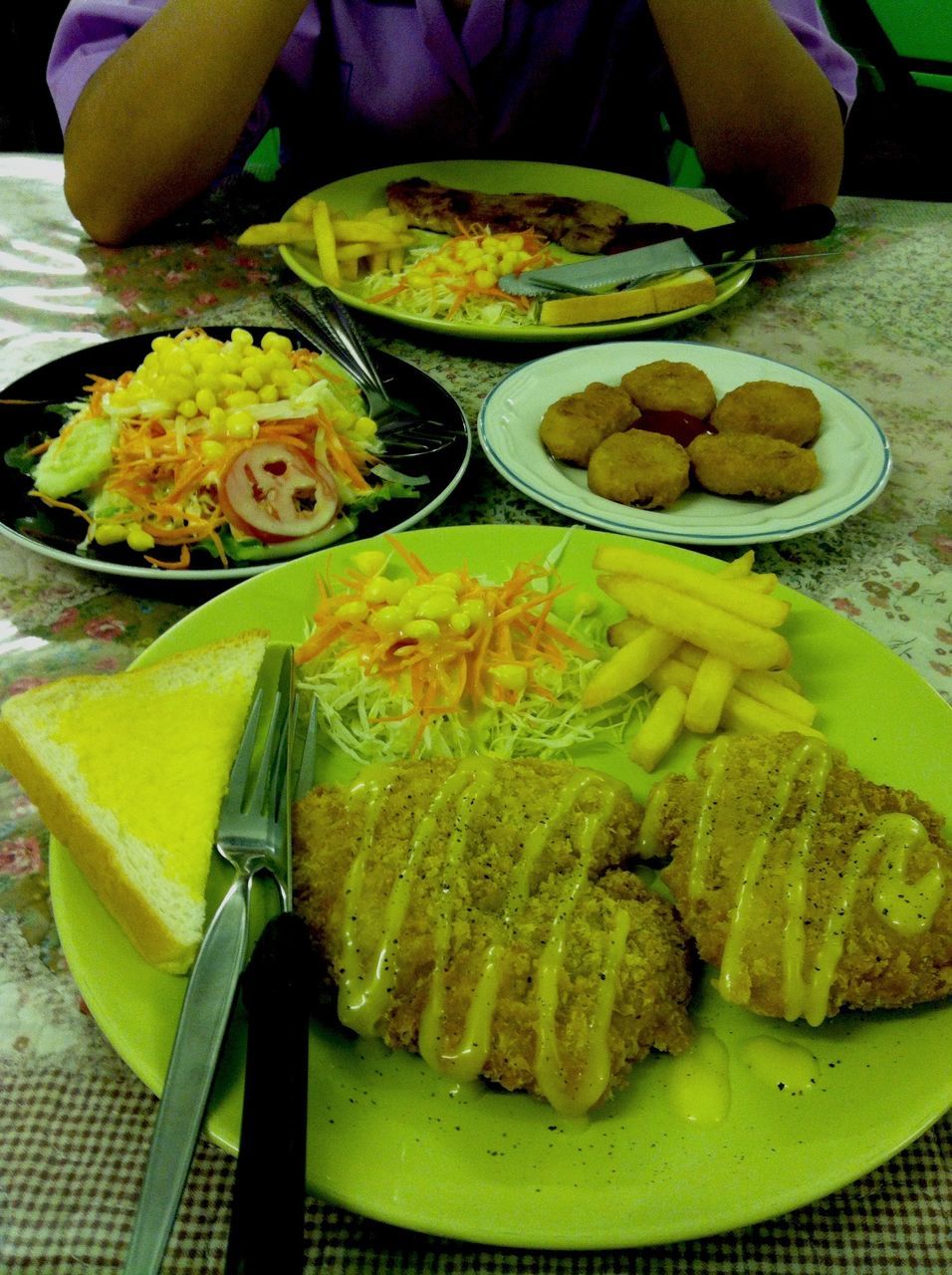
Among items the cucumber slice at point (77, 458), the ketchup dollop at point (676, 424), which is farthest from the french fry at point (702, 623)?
the cucumber slice at point (77, 458)

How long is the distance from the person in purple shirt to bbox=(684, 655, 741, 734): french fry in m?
2.96

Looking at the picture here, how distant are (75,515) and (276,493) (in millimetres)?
456

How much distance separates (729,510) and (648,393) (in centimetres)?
50

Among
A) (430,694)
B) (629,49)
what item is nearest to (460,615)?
(430,694)

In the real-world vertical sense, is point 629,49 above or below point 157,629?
above

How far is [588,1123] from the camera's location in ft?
3.66

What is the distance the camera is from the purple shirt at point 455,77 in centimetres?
376

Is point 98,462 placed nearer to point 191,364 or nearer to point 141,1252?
point 191,364

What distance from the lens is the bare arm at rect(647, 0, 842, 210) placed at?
11.9 feet

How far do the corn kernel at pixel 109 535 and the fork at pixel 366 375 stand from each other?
0.71 m

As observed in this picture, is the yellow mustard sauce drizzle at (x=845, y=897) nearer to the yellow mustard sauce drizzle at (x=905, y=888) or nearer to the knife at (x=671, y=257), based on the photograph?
the yellow mustard sauce drizzle at (x=905, y=888)

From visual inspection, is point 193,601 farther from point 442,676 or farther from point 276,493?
point 442,676

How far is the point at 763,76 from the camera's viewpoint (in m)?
3.69

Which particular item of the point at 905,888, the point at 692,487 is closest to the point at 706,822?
the point at 905,888
